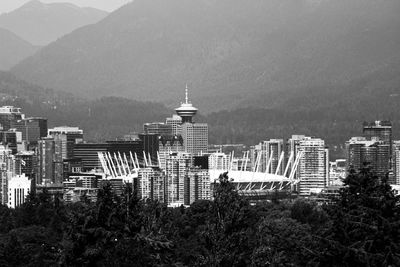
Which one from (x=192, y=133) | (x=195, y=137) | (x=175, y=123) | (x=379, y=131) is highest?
(x=175, y=123)

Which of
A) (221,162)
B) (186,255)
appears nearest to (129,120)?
(221,162)

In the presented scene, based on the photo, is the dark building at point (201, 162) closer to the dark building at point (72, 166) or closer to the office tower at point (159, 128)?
the dark building at point (72, 166)

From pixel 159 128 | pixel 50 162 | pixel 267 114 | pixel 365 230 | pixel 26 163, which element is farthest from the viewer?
pixel 267 114

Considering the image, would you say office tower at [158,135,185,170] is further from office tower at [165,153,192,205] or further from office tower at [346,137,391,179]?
office tower at [165,153,192,205]

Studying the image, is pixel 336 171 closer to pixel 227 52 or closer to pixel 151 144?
pixel 151 144

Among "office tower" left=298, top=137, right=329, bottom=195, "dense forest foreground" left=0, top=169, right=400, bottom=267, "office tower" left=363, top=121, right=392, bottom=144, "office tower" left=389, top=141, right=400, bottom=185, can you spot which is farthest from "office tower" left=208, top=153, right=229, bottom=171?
"dense forest foreground" left=0, top=169, right=400, bottom=267

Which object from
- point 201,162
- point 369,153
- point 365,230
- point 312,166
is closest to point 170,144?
point 312,166
